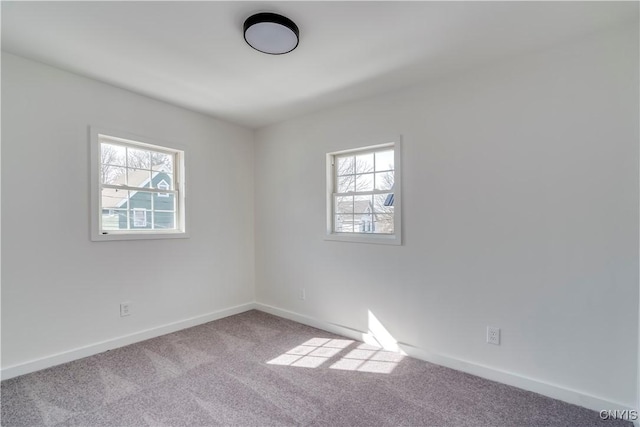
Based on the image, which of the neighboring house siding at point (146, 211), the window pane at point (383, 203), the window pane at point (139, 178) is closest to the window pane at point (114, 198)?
the neighboring house siding at point (146, 211)

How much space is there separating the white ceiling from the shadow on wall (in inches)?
91.6

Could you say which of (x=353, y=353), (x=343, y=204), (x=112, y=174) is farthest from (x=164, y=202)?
(x=353, y=353)

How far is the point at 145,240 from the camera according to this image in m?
3.12

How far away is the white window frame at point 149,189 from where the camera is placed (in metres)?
2.74

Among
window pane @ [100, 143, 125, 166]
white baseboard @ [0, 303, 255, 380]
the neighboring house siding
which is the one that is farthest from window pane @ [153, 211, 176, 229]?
white baseboard @ [0, 303, 255, 380]

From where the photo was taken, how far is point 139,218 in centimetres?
316

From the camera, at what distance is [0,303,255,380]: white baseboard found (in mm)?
2350

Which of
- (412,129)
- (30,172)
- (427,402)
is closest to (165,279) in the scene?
(30,172)

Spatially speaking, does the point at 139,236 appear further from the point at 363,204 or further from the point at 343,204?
the point at 363,204

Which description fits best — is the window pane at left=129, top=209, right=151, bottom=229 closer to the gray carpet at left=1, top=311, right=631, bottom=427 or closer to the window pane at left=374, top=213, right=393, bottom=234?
the gray carpet at left=1, top=311, right=631, bottom=427

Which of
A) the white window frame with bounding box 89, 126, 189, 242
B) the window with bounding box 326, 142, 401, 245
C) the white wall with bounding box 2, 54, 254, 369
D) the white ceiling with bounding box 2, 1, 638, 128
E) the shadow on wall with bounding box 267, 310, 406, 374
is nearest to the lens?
the white ceiling with bounding box 2, 1, 638, 128

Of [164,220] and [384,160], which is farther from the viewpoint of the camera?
[164,220]

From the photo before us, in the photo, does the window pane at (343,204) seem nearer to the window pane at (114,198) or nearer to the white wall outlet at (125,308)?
the window pane at (114,198)

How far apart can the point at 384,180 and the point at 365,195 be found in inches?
10.5
